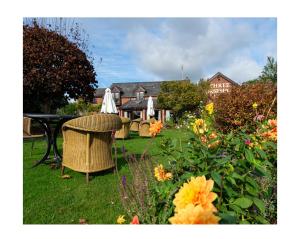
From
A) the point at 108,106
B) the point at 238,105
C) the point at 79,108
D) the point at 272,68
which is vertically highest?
the point at 79,108

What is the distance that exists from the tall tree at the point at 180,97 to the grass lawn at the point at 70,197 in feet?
82.8

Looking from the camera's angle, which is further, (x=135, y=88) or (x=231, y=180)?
(x=135, y=88)

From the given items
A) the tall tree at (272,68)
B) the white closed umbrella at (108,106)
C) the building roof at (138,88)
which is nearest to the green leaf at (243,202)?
the tall tree at (272,68)

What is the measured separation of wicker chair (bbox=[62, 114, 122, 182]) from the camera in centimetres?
416

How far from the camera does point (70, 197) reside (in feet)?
11.8

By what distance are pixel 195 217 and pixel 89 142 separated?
3.49 meters

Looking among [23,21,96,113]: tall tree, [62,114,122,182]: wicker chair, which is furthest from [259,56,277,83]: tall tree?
[23,21,96,113]: tall tree

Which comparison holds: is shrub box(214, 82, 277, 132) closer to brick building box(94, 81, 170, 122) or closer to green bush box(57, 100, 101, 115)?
green bush box(57, 100, 101, 115)

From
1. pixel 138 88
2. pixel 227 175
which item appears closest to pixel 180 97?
pixel 138 88

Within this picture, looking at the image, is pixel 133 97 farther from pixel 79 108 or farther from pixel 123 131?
pixel 123 131
